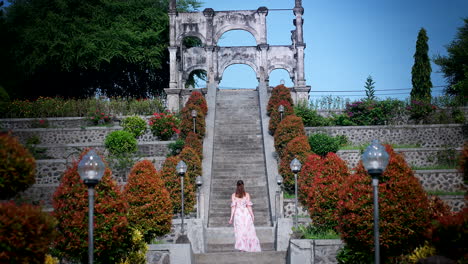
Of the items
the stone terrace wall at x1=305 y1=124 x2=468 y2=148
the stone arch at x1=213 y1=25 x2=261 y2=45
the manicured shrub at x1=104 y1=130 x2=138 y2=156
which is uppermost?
the stone arch at x1=213 y1=25 x2=261 y2=45

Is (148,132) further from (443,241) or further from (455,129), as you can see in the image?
(443,241)

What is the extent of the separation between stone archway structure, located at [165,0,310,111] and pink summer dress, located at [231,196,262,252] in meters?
16.0

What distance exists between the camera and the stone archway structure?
31.4m

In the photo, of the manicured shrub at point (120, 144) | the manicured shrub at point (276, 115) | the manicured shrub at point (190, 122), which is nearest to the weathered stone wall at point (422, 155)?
the manicured shrub at point (276, 115)

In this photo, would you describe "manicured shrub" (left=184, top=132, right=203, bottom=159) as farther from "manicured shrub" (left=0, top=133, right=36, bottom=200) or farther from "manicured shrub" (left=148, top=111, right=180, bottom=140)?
"manicured shrub" (left=0, top=133, right=36, bottom=200)

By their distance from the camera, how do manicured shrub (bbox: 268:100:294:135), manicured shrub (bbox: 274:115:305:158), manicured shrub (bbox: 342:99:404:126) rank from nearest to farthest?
1. manicured shrub (bbox: 274:115:305:158)
2. manicured shrub (bbox: 268:100:294:135)
3. manicured shrub (bbox: 342:99:404:126)

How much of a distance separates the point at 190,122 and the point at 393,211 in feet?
42.0

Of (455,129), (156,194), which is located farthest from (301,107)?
(156,194)

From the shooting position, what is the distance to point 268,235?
16.7m

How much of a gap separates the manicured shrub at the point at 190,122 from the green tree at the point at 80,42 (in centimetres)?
1021

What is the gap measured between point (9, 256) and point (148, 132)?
58.2ft

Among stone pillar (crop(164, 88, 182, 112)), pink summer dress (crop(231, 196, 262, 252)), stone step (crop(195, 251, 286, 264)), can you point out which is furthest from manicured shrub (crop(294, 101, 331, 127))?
stone step (crop(195, 251, 286, 264))

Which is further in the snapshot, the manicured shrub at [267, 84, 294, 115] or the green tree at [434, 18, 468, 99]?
A: the green tree at [434, 18, 468, 99]

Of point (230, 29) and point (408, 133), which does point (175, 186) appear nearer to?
→ point (408, 133)
